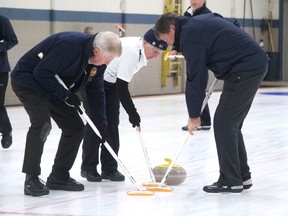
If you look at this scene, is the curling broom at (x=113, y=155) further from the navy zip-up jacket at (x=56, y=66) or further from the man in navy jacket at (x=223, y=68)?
the man in navy jacket at (x=223, y=68)

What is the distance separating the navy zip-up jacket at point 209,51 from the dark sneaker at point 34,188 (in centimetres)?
127

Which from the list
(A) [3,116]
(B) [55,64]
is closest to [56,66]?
(B) [55,64]

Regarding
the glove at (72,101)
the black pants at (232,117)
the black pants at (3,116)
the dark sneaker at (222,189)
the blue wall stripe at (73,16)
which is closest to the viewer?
the glove at (72,101)

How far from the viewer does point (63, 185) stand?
6832 mm

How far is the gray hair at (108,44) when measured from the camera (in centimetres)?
632

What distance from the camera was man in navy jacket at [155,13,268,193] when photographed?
647 centimetres

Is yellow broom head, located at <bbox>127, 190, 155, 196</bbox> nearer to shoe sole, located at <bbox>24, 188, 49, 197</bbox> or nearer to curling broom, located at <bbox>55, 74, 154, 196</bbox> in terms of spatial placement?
curling broom, located at <bbox>55, 74, 154, 196</bbox>

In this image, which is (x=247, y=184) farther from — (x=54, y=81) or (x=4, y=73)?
(x=4, y=73)

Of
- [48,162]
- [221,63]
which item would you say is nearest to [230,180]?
[221,63]

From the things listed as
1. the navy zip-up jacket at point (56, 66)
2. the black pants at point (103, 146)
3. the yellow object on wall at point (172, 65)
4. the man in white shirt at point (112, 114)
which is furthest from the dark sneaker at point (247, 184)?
the yellow object on wall at point (172, 65)

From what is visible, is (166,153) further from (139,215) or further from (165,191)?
(139,215)

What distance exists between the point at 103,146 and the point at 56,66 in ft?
4.11

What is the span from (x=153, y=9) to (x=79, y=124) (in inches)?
→ 472

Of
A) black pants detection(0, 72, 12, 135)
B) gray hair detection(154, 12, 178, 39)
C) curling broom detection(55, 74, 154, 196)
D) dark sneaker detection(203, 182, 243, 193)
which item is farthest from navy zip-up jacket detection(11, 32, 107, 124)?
black pants detection(0, 72, 12, 135)
